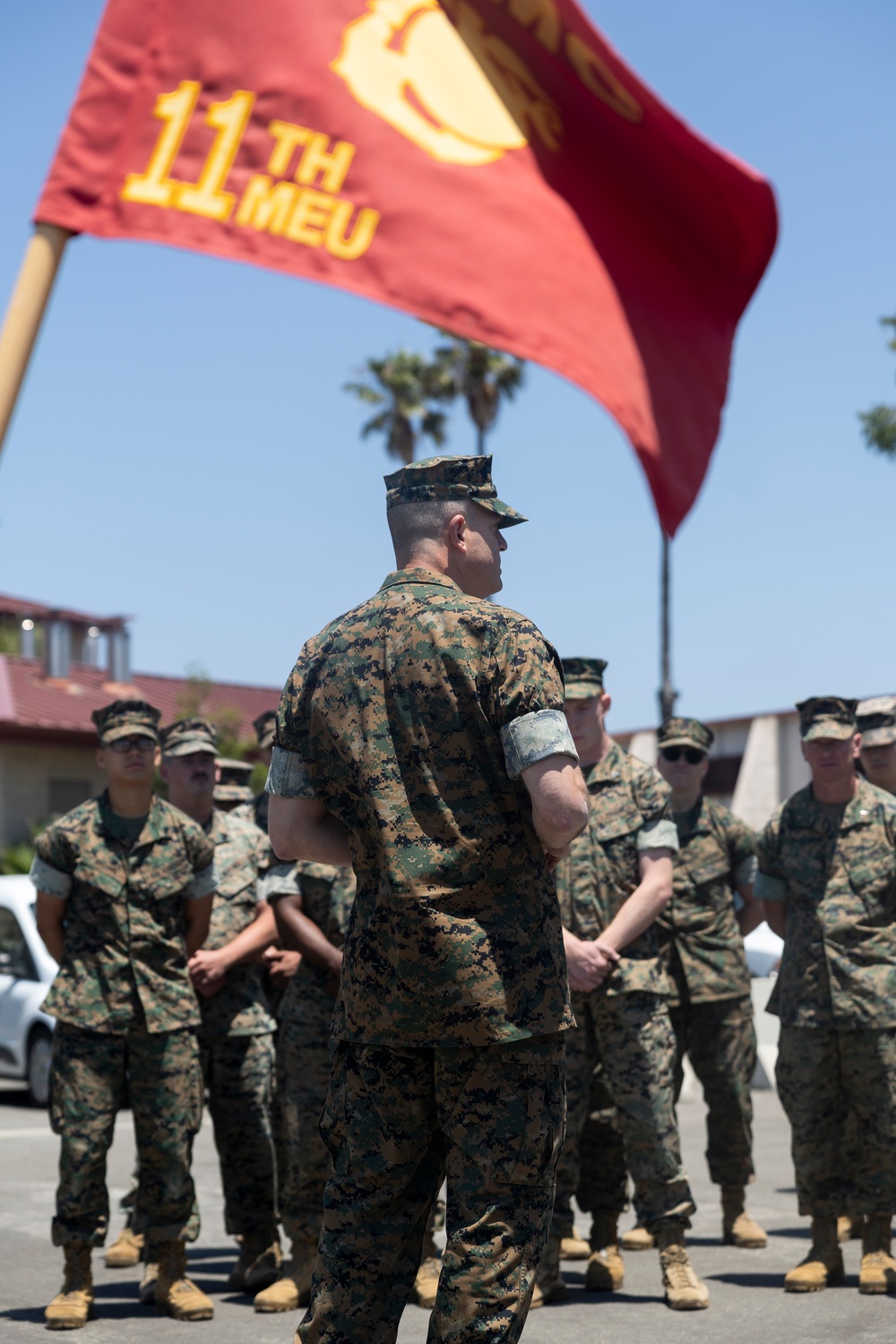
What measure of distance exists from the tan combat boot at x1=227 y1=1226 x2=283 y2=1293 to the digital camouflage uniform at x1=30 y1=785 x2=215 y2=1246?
0.66 meters

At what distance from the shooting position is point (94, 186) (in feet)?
17.6

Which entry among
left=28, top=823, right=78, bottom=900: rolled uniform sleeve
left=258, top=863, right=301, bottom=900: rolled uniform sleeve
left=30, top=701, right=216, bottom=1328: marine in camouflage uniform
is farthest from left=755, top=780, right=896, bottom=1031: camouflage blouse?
left=28, top=823, right=78, bottom=900: rolled uniform sleeve

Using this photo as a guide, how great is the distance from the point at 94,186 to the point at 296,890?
2.93 m

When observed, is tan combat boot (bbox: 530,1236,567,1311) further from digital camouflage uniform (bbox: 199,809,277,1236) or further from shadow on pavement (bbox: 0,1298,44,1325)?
shadow on pavement (bbox: 0,1298,44,1325)

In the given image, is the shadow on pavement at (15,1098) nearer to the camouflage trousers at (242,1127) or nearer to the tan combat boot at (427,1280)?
the camouflage trousers at (242,1127)

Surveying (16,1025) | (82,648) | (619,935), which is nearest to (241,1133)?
(619,935)

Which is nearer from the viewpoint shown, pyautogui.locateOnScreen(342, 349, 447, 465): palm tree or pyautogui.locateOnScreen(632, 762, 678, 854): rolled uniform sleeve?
pyautogui.locateOnScreen(632, 762, 678, 854): rolled uniform sleeve

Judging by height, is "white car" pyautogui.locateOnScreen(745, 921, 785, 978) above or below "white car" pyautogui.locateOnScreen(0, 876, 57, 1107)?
above

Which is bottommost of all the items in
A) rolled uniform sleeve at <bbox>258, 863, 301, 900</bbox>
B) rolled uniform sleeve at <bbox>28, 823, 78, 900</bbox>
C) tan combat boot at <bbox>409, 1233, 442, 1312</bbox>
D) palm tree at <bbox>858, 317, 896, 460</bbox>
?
tan combat boot at <bbox>409, 1233, 442, 1312</bbox>

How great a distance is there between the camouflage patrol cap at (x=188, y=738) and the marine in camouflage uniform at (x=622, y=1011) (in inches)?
71.7

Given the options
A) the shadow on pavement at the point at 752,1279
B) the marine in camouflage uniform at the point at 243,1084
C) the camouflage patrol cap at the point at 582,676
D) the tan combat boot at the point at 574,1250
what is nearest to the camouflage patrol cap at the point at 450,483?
the camouflage patrol cap at the point at 582,676

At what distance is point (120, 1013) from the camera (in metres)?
6.33

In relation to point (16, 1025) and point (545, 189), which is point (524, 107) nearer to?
point (545, 189)

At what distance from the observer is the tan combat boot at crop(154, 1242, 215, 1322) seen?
21.0ft
